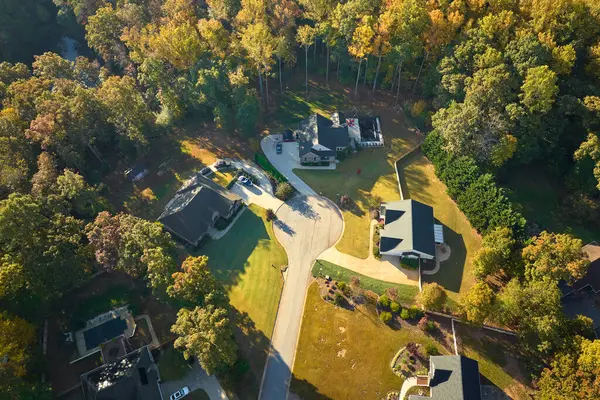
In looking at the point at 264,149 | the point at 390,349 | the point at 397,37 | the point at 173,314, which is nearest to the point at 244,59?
the point at 264,149

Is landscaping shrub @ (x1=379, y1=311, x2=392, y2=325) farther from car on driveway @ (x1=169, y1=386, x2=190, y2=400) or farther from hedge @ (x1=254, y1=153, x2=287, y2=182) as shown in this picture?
hedge @ (x1=254, y1=153, x2=287, y2=182)

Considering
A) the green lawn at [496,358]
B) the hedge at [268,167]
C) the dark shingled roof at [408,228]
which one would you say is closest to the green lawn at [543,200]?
the dark shingled roof at [408,228]

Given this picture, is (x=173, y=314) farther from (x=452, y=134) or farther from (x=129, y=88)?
(x=452, y=134)

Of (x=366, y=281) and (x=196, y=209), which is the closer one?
(x=366, y=281)

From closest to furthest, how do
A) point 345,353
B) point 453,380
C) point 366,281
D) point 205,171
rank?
1. point 453,380
2. point 345,353
3. point 366,281
4. point 205,171

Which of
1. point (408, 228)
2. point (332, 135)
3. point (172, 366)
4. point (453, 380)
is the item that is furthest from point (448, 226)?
point (172, 366)

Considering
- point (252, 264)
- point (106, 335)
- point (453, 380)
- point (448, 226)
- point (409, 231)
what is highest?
point (409, 231)

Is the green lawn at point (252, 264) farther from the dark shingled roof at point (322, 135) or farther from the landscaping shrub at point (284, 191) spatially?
the dark shingled roof at point (322, 135)

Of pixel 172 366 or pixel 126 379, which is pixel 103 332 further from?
pixel 172 366
